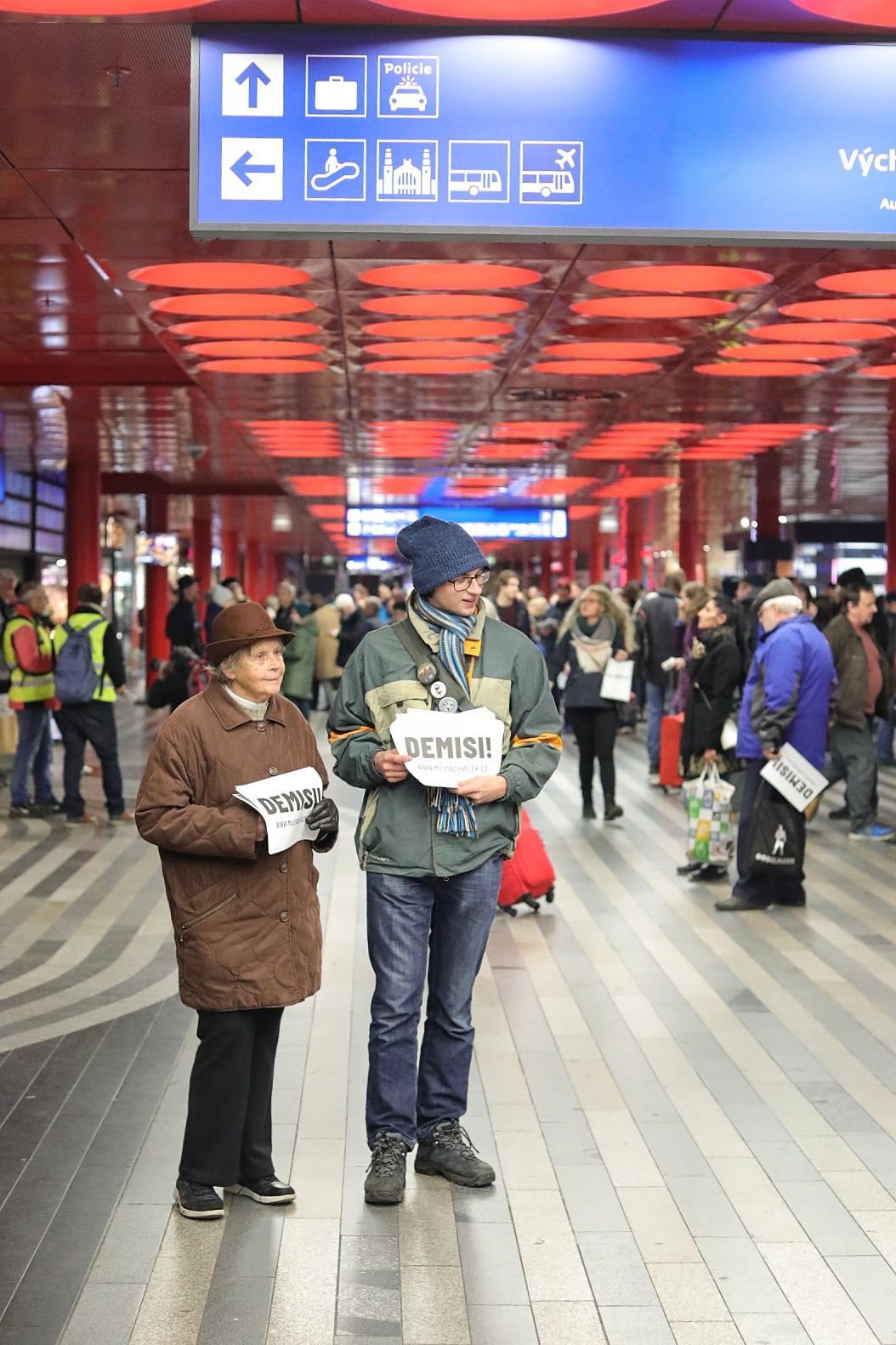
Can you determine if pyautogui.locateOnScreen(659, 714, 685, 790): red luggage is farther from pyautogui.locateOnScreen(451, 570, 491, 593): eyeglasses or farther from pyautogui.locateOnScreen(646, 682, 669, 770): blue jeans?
pyautogui.locateOnScreen(451, 570, 491, 593): eyeglasses

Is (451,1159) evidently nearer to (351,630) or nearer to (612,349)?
(612,349)

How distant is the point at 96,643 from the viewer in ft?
44.2

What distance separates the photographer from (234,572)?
46.2m

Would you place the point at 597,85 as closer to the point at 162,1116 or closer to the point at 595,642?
the point at 162,1116

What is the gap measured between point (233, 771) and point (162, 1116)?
62.7 inches

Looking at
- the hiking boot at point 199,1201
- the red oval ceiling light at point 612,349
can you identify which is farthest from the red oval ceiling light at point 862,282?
the hiking boot at point 199,1201

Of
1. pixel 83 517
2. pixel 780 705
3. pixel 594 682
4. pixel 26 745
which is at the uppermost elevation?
pixel 83 517

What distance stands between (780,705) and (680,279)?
2879mm

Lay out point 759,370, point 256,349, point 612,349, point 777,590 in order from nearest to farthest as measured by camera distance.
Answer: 1. point 777,590
2. point 256,349
3. point 612,349
4. point 759,370

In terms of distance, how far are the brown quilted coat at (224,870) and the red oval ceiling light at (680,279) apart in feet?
20.5

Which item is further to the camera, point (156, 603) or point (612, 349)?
point (156, 603)

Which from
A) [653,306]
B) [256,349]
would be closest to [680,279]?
[653,306]

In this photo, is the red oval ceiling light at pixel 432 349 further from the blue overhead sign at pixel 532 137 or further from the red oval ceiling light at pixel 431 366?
the blue overhead sign at pixel 532 137

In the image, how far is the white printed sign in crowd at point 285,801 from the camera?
15.8ft
